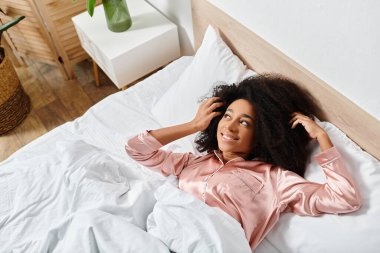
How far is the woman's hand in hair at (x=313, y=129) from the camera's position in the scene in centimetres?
105

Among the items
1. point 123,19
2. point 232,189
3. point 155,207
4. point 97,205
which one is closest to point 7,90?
point 123,19

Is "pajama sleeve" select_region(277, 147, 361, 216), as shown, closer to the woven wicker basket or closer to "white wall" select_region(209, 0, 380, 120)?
"white wall" select_region(209, 0, 380, 120)

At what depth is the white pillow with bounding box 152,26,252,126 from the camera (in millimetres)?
1425

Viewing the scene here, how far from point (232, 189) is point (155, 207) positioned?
244 mm

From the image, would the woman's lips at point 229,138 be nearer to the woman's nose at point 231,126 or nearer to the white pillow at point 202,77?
the woman's nose at point 231,126

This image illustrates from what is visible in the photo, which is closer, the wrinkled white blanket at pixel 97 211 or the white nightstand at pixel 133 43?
the wrinkled white blanket at pixel 97 211

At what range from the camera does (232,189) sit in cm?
113

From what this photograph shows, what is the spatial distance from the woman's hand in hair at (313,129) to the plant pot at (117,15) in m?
1.07

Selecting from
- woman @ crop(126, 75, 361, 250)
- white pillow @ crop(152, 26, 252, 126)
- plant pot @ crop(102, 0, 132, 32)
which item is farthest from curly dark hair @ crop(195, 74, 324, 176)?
plant pot @ crop(102, 0, 132, 32)

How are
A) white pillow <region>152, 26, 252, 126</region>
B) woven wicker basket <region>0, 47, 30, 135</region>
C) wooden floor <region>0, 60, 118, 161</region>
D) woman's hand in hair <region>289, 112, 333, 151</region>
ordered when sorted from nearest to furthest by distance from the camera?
woman's hand in hair <region>289, 112, 333, 151</region>
white pillow <region>152, 26, 252, 126</region>
woven wicker basket <region>0, 47, 30, 135</region>
wooden floor <region>0, 60, 118, 161</region>

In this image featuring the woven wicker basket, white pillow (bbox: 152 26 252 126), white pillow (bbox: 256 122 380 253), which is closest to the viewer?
white pillow (bbox: 256 122 380 253)

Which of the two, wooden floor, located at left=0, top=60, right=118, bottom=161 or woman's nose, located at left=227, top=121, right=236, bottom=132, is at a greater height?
woman's nose, located at left=227, top=121, right=236, bottom=132

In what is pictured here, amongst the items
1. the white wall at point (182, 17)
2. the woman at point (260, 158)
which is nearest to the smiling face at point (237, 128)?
the woman at point (260, 158)

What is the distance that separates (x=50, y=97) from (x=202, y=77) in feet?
4.12
